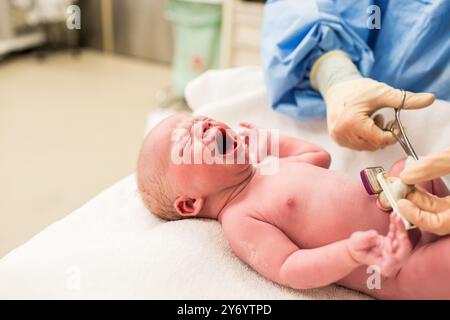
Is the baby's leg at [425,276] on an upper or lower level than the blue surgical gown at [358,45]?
lower

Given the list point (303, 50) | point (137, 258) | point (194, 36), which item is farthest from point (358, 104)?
point (194, 36)

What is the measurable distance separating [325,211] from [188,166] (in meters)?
0.26

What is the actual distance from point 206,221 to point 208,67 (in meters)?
1.70

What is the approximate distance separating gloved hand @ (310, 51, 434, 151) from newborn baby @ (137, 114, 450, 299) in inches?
2.8

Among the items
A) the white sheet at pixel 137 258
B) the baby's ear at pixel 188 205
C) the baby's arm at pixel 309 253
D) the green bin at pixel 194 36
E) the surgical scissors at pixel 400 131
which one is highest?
the surgical scissors at pixel 400 131

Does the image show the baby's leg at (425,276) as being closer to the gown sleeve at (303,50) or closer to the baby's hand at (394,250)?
the baby's hand at (394,250)

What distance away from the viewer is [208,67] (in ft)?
8.08

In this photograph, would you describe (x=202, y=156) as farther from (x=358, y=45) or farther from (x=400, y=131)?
(x=358, y=45)

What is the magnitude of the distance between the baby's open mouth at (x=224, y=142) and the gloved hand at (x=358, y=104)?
218 millimetres

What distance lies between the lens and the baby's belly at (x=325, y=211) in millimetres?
778

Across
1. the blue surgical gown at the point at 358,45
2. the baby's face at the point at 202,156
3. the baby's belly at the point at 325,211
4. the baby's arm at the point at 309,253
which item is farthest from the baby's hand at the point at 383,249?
the blue surgical gown at the point at 358,45

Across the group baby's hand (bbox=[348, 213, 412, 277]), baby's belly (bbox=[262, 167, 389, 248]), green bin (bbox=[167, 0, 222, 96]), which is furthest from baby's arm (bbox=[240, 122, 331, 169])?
green bin (bbox=[167, 0, 222, 96])

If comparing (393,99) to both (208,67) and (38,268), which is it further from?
(208,67)

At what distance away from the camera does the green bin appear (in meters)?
2.32
